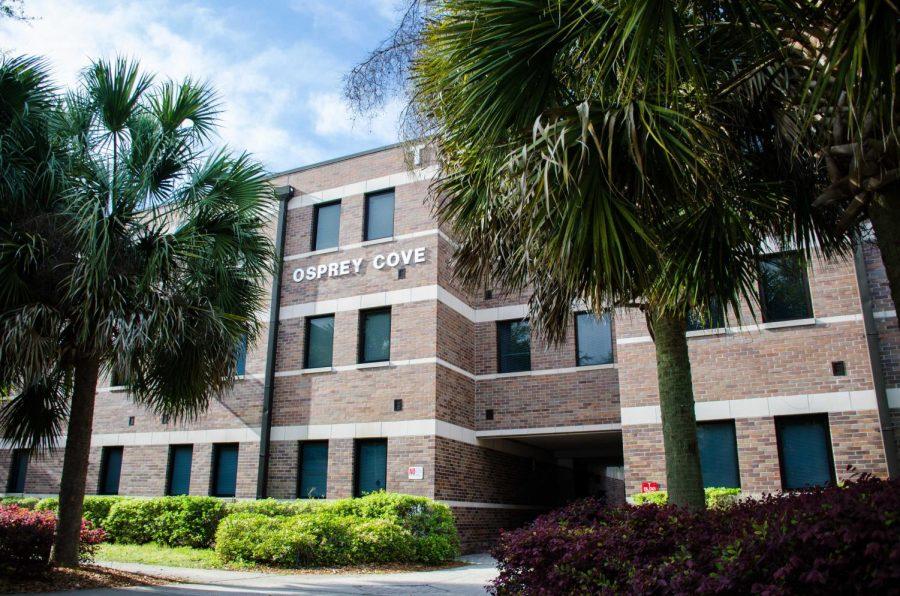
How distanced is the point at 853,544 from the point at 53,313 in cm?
959

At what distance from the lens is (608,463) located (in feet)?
86.9

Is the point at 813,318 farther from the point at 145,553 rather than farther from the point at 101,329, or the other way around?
the point at 145,553

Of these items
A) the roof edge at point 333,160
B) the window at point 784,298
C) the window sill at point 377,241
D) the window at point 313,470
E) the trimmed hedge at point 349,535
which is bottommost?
the trimmed hedge at point 349,535

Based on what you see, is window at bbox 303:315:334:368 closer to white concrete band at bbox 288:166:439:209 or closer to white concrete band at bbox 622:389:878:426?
white concrete band at bbox 288:166:439:209

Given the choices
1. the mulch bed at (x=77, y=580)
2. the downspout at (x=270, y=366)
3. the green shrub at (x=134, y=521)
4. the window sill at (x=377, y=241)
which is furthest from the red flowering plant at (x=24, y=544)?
the window sill at (x=377, y=241)

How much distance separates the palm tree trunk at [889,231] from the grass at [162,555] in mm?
11781

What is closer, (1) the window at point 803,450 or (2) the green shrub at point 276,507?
(1) the window at point 803,450

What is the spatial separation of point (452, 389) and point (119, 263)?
380 inches

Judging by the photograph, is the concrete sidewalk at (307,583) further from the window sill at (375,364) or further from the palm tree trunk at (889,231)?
the palm tree trunk at (889,231)

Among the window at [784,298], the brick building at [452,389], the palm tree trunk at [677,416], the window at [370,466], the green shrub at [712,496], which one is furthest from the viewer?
the window at [370,466]

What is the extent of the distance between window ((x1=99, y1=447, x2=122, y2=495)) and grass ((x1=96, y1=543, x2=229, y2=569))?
454 centimetres

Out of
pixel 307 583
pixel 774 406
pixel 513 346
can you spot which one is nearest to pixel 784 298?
Answer: pixel 774 406

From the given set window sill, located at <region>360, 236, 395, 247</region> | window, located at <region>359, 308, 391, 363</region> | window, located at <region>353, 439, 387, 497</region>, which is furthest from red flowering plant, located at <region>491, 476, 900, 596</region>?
window sill, located at <region>360, 236, 395, 247</region>

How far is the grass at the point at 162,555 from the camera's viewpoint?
1353 centimetres
